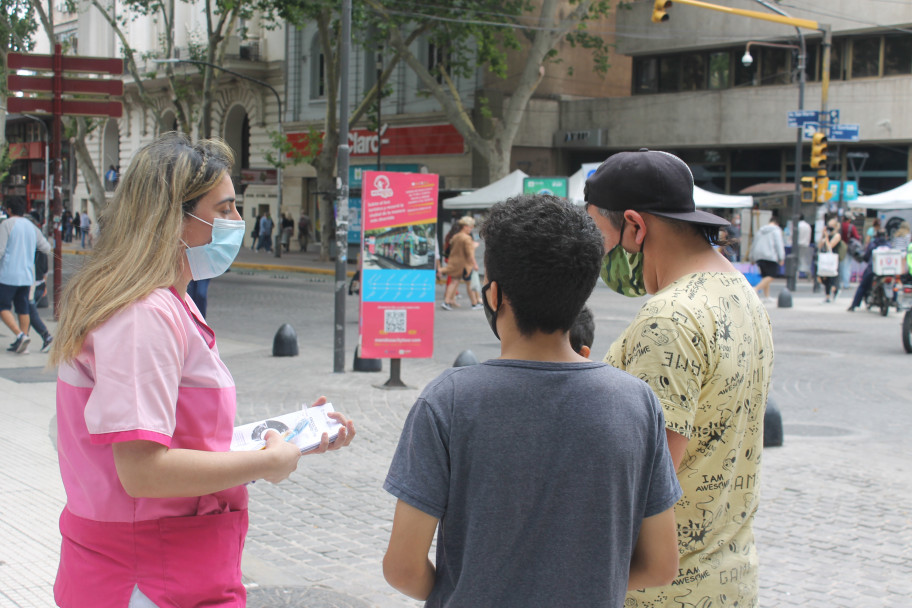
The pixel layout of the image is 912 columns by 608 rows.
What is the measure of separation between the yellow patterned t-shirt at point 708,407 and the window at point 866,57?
30.0 m

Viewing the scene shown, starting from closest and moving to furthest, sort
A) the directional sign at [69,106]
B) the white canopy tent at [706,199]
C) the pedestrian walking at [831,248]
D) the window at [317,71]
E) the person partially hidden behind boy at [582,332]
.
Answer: the person partially hidden behind boy at [582,332] < the directional sign at [69,106] < the pedestrian walking at [831,248] < the white canopy tent at [706,199] < the window at [317,71]

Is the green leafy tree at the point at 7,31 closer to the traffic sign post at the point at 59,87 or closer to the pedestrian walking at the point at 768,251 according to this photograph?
the traffic sign post at the point at 59,87

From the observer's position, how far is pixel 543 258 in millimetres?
1742

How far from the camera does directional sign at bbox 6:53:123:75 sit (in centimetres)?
1394

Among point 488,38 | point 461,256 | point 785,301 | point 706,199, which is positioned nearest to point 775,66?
point 706,199

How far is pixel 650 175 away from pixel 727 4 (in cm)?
3227

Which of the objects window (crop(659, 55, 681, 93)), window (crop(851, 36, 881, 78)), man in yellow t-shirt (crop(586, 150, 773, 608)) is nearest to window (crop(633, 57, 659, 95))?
window (crop(659, 55, 681, 93))

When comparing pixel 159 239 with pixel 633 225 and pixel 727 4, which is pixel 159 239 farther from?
pixel 727 4

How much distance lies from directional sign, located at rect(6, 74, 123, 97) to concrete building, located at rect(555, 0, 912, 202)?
19.7 meters

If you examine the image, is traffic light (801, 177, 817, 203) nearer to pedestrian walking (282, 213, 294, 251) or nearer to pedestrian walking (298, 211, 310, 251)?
pedestrian walking (298, 211, 310, 251)

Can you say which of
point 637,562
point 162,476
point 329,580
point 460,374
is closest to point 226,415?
point 162,476

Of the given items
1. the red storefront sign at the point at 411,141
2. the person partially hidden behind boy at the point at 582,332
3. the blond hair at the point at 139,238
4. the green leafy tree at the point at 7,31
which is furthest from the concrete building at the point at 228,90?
the blond hair at the point at 139,238

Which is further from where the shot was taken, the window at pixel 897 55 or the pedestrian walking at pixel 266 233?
the pedestrian walking at pixel 266 233

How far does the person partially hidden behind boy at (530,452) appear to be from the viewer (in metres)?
1.70
